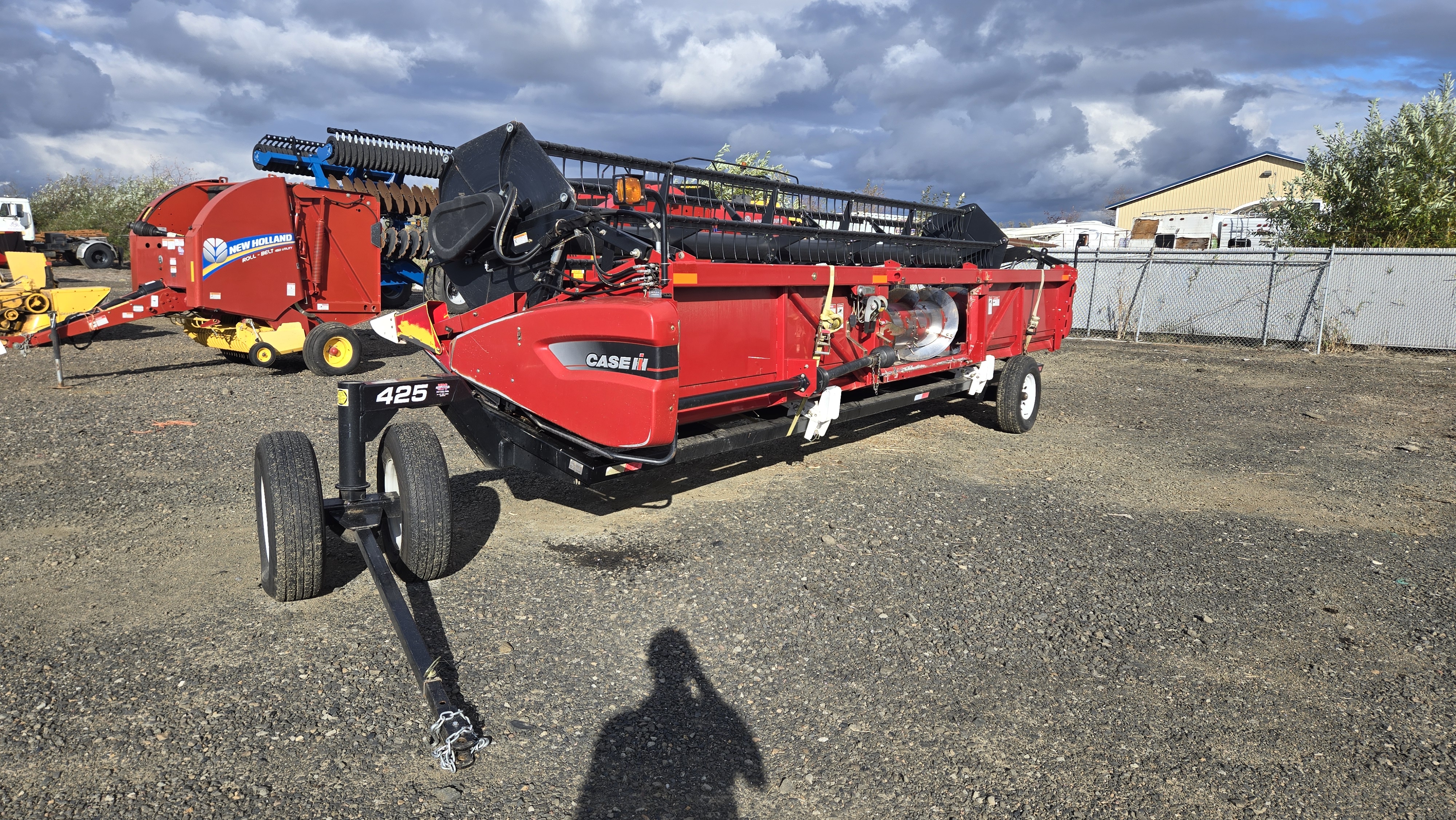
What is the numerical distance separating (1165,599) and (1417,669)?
3.18ft

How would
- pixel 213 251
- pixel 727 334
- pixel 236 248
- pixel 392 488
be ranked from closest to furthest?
Result: pixel 392 488
pixel 727 334
pixel 213 251
pixel 236 248

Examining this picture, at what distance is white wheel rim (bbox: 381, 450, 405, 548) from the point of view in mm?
4137

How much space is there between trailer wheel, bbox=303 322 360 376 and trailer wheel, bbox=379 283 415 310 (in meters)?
1.31

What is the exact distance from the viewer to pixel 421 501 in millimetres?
3965

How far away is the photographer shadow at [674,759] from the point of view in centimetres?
260

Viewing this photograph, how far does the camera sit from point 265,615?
372 centimetres

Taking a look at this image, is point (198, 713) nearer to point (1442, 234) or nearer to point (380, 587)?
point (380, 587)

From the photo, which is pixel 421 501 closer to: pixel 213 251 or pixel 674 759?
pixel 674 759

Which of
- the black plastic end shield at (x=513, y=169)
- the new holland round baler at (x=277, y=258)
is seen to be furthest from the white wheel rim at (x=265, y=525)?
the new holland round baler at (x=277, y=258)

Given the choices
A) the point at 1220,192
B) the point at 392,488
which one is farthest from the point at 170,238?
the point at 1220,192

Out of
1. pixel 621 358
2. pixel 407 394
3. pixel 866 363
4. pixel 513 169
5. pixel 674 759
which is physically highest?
pixel 513 169

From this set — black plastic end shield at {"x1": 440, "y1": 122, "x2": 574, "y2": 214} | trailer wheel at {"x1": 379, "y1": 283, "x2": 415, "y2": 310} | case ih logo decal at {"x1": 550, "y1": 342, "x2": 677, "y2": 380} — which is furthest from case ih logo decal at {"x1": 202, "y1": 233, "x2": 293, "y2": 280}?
case ih logo decal at {"x1": 550, "y1": 342, "x2": 677, "y2": 380}

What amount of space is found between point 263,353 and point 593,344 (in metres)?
7.60

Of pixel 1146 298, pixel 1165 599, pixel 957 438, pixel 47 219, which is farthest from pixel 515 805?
pixel 47 219
